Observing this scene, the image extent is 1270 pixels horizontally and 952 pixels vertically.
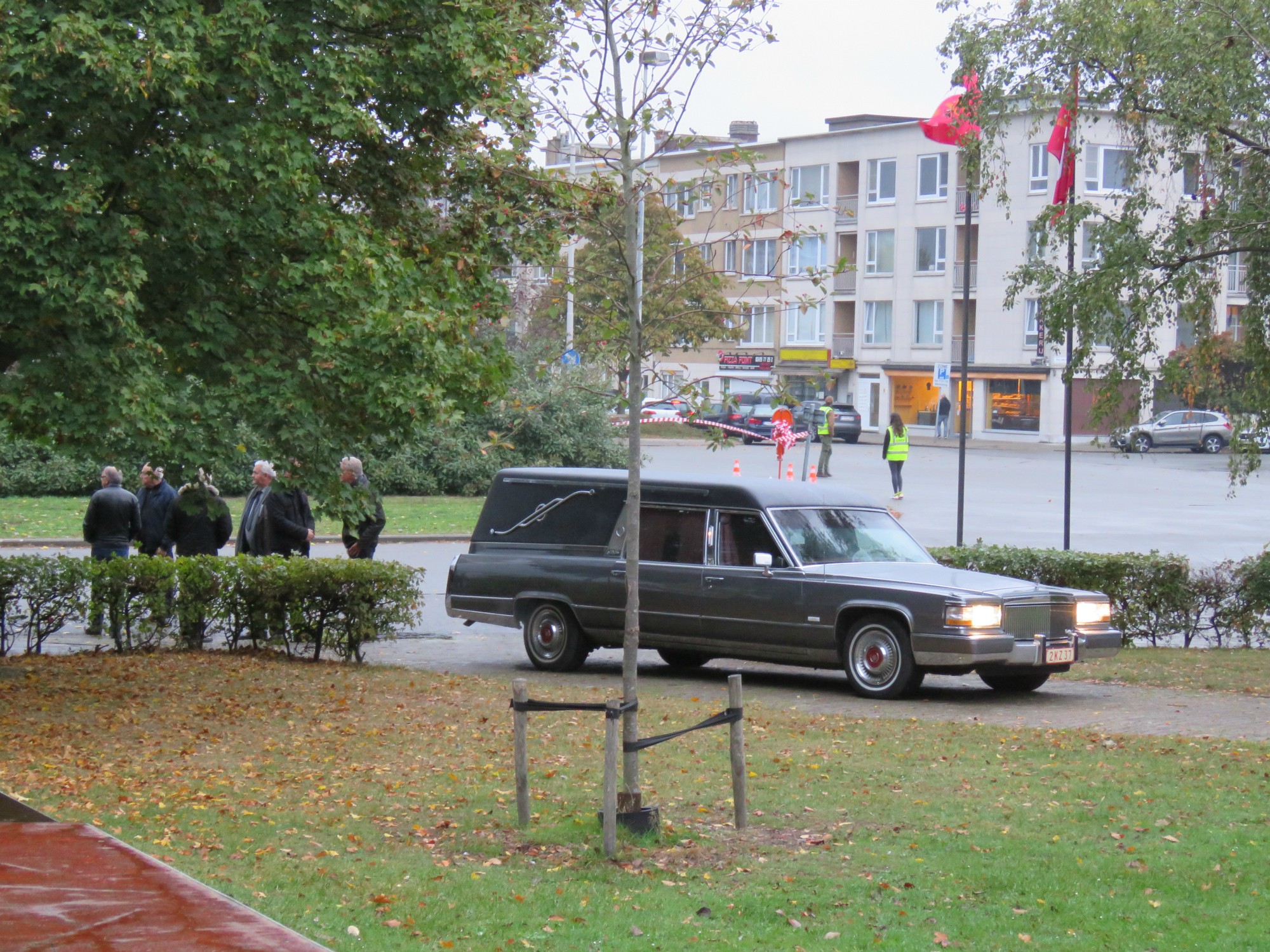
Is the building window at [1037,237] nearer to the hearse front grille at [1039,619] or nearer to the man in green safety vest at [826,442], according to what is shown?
the hearse front grille at [1039,619]

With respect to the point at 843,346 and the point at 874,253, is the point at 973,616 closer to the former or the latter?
the point at 874,253

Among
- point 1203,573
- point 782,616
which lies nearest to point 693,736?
point 782,616

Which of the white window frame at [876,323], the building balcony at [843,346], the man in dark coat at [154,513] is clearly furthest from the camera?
the building balcony at [843,346]

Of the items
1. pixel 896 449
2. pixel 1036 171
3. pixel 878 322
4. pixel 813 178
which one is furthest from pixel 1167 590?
pixel 813 178

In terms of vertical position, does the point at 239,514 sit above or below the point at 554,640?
above

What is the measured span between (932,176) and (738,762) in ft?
214

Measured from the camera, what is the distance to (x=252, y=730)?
1054 cm

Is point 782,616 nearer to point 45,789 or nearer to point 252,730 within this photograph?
→ point 252,730

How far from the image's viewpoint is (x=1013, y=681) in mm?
13414

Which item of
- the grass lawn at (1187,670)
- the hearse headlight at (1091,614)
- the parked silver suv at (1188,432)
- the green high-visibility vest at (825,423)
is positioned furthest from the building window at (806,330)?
the hearse headlight at (1091,614)

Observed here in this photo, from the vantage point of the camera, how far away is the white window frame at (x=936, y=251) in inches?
2726

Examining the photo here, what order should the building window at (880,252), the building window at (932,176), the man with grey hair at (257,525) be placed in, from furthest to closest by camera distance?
the building window at (880,252) → the building window at (932,176) → the man with grey hair at (257,525)

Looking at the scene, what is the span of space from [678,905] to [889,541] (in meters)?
8.14

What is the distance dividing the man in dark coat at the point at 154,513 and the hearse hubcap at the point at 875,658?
845 cm
